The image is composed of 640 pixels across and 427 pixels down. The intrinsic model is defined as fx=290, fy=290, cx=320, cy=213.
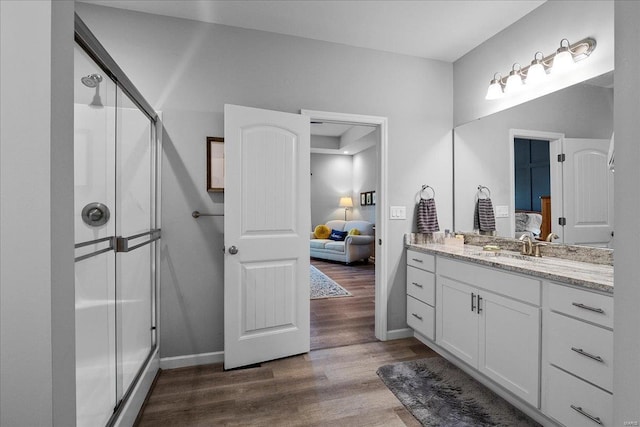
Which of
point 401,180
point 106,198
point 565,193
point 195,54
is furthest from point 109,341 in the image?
point 565,193

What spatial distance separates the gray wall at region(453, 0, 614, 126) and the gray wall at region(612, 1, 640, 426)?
1.71 m

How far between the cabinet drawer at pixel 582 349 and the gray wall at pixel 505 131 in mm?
1122

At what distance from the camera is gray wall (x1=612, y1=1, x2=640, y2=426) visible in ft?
1.83

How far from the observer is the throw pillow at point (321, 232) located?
7191 millimetres

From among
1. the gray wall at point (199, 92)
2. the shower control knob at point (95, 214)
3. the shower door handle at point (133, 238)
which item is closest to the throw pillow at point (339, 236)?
the gray wall at point (199, 92)

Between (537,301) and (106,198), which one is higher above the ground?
(106,198)

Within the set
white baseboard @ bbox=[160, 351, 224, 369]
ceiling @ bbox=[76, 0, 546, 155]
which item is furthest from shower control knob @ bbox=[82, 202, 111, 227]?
ceiling @ bbox=[76, 0, 546, 155]

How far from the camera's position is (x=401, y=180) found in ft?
9.21

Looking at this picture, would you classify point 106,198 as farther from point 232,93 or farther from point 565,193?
point 565,193

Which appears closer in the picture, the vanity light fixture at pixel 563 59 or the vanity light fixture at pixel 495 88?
the vanity light fixture at pixel 563 59

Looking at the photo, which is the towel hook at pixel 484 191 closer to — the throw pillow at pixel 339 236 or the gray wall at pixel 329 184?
the throw pillow at pixel 339 236

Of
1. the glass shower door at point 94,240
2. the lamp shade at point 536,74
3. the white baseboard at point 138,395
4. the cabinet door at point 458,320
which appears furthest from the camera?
the lamp shade at point 536,74

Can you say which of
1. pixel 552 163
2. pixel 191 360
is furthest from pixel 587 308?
pixel 191 360

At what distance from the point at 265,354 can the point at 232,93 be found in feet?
7.01
